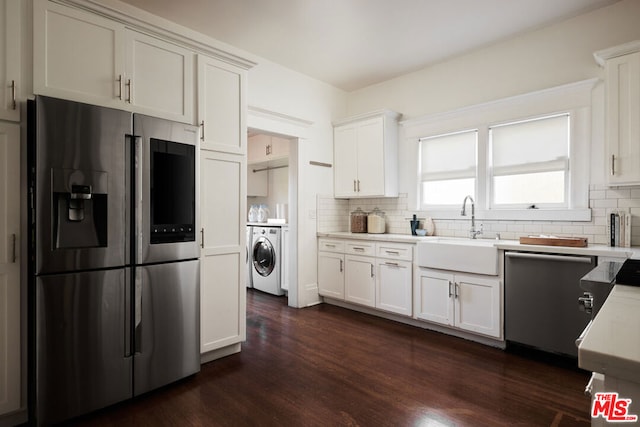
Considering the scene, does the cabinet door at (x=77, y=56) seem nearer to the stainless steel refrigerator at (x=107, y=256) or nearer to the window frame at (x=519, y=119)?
the stainless steel refrigerator at (x=107, y=256)

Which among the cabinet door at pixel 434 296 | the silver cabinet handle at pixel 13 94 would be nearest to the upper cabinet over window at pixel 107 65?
the silver cabinet handle at pixel 13 94

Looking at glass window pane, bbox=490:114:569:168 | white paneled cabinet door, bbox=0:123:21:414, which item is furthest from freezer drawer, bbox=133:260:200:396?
glass window pane, bbox=490:114:569:168

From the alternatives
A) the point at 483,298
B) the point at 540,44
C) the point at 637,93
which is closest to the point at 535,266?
the point at 483,298

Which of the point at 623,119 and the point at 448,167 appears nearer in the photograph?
the point at 623,119

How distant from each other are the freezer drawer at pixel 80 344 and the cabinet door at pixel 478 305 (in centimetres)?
266

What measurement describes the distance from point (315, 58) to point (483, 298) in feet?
9.88

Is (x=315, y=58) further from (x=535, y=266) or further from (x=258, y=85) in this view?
(x=535, y=266)

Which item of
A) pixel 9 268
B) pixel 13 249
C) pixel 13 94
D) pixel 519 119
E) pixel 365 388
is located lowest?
pixel 365 388

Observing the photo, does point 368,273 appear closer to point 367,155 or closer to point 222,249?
point 367,155

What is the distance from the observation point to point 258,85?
388cm

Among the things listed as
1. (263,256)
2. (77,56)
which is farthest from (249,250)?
(77,56)

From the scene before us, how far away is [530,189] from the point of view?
3.39m

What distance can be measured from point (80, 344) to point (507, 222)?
3603mm

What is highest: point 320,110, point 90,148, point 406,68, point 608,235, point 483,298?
point 406,68
